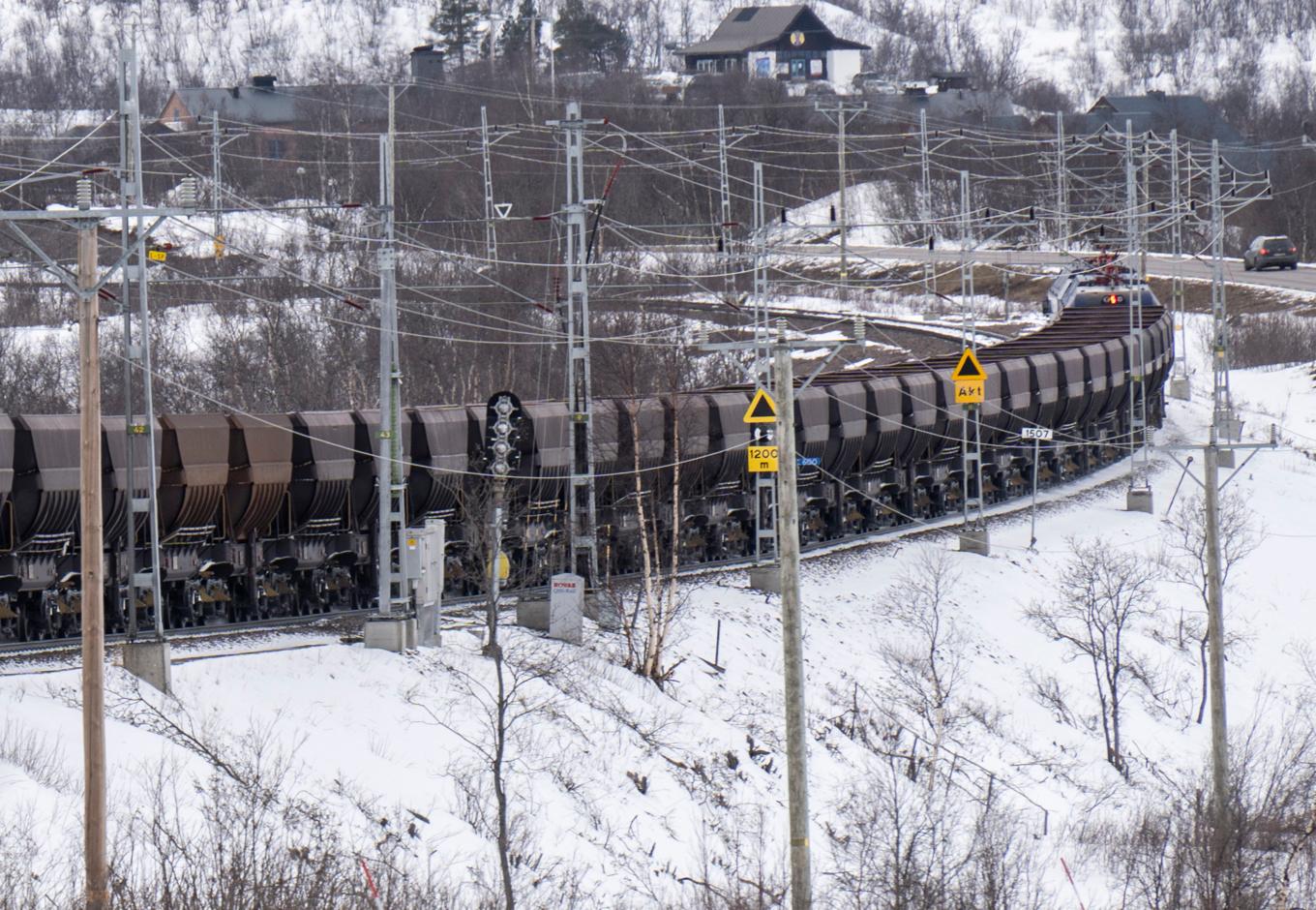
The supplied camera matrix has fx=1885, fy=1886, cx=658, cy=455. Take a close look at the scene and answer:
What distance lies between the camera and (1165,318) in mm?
59438

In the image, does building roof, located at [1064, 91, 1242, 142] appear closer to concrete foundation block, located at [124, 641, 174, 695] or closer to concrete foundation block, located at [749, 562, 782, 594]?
concrete foundation block, located at [749, 562, 782, 594]

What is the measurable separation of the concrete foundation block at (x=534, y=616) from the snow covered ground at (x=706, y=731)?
46 centimetres

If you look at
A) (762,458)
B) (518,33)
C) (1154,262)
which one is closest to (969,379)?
(762,458)

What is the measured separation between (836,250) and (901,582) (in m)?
47.9

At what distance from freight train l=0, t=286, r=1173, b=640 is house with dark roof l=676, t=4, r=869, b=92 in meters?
104

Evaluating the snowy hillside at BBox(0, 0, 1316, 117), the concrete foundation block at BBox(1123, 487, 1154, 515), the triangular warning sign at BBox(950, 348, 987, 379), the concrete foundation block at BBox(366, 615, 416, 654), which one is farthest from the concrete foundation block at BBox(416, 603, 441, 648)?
the snowy hillside at BBox(0, 0, 1316, 117)

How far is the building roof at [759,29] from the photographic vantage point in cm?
14550

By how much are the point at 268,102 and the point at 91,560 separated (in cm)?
8256

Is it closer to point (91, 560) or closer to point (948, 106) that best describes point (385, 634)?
point (91, 560)

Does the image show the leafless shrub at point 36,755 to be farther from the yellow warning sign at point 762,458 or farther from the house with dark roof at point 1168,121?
the house with dark roof at point 1168,121

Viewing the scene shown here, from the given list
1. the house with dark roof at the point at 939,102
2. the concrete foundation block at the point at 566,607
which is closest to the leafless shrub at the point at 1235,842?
the concrete foundation block at the point at 566,607

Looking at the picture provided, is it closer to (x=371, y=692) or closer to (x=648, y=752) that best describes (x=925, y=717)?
(x=648, y=752)

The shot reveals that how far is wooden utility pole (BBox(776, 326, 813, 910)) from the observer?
680 inches

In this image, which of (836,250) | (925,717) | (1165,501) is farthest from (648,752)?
(836,250)
